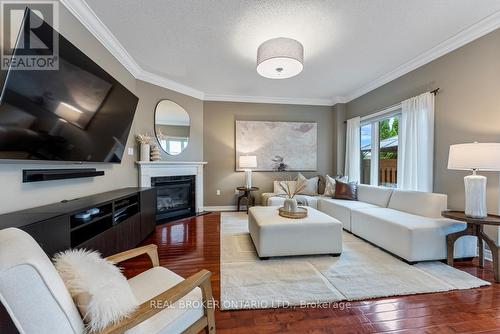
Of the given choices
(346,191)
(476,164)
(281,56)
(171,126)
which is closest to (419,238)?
(476,164)

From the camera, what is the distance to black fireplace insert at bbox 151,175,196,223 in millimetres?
4027

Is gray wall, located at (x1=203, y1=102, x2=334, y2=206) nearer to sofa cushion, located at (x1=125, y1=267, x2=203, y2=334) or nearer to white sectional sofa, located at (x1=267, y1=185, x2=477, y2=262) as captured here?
white sectional sofa, located at (x1=267, y1=185, x2=477, y2=262)

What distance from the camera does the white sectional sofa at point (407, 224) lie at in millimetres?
2320

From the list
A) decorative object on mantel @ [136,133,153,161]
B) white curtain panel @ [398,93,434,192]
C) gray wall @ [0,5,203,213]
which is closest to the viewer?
gray wall @ [0,5,203,213]

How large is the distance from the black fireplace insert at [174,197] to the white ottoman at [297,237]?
89.6 inches

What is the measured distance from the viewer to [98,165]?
272cm

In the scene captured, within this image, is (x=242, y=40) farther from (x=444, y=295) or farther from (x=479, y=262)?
(x=479, y=262)

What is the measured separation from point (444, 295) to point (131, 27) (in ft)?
13.3

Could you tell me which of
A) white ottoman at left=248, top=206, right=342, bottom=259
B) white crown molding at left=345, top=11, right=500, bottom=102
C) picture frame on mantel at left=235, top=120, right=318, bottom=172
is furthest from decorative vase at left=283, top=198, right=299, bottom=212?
white crown molding at left=345, top=11, right=500, bottom=102

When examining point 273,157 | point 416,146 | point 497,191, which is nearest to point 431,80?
point 416,146

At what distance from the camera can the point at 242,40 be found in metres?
2.74

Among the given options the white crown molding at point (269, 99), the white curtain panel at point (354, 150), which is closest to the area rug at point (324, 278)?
the white curtain panel at point (354, 150)

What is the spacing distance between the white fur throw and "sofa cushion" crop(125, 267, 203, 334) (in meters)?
0.16

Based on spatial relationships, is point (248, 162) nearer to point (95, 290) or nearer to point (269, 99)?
point (269, 99)
